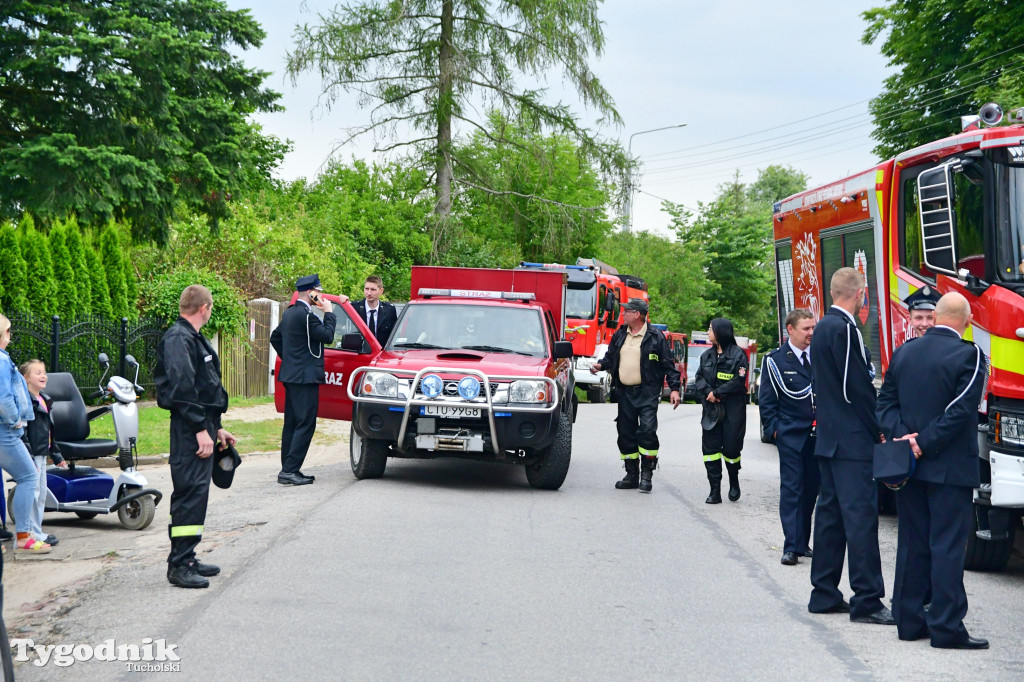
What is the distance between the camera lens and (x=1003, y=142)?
8.13 m

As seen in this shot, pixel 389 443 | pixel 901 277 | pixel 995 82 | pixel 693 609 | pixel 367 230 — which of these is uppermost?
pixel 995 82

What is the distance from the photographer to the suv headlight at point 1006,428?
7414mm

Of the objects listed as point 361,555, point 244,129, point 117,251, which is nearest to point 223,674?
point 361,555

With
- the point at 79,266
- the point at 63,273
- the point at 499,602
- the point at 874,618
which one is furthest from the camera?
the point at 79,266

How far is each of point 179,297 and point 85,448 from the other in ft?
39.1

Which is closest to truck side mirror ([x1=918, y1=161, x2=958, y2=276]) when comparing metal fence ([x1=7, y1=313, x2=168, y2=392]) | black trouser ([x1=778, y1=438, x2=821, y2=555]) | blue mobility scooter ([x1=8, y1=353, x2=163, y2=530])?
black trouser ([x1=778, y1=438, x2=821, y2=555])

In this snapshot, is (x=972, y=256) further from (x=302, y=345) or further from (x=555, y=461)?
(x=302, y=345)

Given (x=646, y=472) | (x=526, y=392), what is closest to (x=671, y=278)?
(x=646, y=472)

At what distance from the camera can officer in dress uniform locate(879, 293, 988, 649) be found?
586 cm

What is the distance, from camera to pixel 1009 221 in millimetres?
8039

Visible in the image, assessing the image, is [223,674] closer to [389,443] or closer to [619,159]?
[389,443]

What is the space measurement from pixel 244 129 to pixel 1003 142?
16.3m

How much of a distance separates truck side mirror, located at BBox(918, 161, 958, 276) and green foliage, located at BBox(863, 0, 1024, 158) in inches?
763

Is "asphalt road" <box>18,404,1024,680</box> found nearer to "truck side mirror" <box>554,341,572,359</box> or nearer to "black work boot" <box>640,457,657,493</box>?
"black work boot" <box>640,457,657,493</box>
